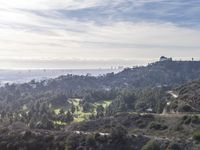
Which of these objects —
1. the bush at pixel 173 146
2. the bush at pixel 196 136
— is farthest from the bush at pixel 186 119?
the bush at pixel 173 146

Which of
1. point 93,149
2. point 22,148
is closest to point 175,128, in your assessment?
point 93,149

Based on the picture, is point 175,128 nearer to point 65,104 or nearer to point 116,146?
point 116,146

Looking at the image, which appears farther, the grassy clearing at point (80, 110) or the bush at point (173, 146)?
the grassy clearing at point (80, 110)

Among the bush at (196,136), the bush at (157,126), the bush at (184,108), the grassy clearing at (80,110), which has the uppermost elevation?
the bush at (184,108)

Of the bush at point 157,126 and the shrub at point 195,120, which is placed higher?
the shrub at point 195,120

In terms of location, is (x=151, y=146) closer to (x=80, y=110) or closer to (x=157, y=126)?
(x=157, y=126)

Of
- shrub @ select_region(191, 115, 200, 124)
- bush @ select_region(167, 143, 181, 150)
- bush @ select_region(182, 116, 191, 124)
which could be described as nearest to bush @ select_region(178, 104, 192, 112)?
bush @ select_region(182, 116, 191, 124)

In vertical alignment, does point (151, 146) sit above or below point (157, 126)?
above

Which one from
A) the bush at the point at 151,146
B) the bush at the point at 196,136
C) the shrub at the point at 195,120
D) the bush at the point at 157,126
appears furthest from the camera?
the bush at the point at 157,126

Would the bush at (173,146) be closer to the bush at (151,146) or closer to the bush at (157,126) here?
the bush at (151,146)

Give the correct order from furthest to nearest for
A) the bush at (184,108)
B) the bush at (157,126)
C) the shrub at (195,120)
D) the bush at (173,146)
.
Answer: the bush at (184,108) < the bush at (157,126) < the shrub at (195,120) < the bush at (173,146)

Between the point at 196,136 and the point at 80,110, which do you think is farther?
the point at 80,110

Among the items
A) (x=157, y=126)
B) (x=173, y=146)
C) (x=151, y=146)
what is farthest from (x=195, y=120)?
(x=151, y=146)
